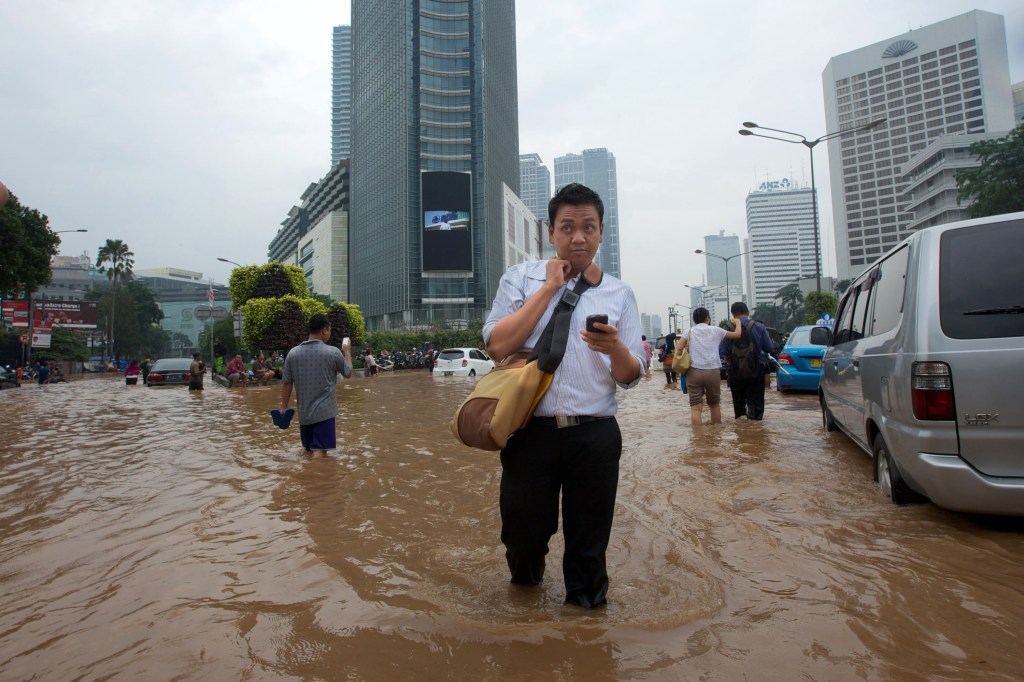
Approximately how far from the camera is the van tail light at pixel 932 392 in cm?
306

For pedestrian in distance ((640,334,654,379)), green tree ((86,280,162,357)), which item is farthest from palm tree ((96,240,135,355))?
pedestrian in distance ((640,334,654,379))

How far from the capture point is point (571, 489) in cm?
228

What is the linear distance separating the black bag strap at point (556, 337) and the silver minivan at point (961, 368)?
219 centimetres

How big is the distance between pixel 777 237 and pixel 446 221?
10640 centimetres

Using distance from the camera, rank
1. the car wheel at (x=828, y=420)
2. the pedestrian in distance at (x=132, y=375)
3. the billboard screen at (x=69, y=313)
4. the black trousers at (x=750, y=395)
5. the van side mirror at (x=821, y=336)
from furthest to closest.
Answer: the billboard screen at (x=69, y=313), the pedestrian in distance at (x=132, y=375), the black trousers at (x=750, y=395), the car wheel at (x=828, y=420), the van side mirror at (x=821, y=336)

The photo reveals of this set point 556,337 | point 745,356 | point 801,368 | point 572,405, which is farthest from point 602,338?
point 801,368

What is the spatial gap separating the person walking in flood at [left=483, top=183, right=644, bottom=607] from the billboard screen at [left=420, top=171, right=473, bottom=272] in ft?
265

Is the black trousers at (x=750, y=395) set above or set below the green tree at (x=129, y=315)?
below

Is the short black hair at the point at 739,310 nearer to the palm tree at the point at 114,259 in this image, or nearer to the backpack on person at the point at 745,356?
the backpack on person at the point at 745,356

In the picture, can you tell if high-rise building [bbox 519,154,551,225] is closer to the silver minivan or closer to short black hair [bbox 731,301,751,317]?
short black hair [bbox 731,301,751,317]

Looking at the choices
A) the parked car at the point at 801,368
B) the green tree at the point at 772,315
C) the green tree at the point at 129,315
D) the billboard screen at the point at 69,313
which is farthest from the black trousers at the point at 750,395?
the green tree at the point at 772,315

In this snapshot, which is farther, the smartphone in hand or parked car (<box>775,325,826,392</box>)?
parked car (<box>775,325,826,392</box>)

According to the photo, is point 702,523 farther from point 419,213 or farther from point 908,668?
point 419,213

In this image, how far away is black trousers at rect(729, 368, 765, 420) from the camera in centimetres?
784
